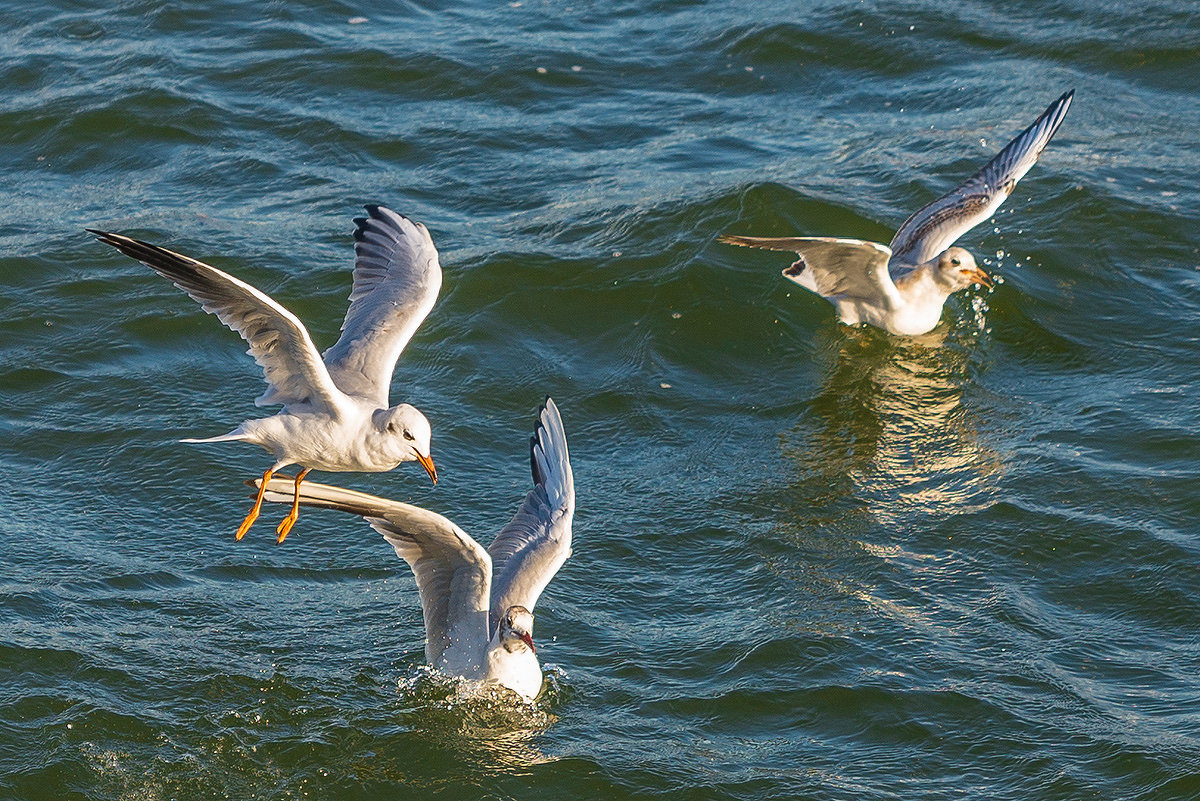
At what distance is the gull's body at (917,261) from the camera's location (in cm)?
1039

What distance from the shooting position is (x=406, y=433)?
6.74m

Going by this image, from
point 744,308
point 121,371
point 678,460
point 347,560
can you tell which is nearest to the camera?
point 347,560

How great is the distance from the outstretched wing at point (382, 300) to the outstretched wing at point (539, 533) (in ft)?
2.84

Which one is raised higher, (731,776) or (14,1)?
(14,1)

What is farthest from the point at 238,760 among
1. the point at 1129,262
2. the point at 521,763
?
the point at 1129,262

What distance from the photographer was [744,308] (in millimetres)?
11664

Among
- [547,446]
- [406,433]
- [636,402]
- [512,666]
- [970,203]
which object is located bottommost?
[512,666]

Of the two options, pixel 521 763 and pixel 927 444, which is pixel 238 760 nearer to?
pixel 521 763

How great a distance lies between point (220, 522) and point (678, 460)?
2832 mm

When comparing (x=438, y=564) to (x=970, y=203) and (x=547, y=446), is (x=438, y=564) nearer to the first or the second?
(x=547, y=446)

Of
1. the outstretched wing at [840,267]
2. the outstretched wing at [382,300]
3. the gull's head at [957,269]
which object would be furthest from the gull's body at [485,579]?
the gull's head at [957,269]

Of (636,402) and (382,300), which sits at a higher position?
(382,300)

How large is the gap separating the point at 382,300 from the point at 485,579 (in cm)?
159

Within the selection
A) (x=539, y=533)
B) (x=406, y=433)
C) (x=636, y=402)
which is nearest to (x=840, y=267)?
(x=636, y=402)
